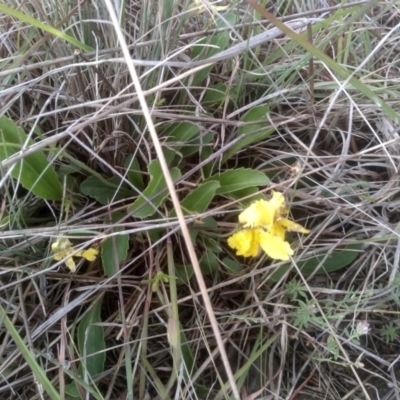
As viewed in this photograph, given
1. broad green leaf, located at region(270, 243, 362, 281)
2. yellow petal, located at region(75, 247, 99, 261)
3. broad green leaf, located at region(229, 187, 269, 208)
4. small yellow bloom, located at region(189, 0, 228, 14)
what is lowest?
broad green leaf, located at region(270, 243, 362, 281)

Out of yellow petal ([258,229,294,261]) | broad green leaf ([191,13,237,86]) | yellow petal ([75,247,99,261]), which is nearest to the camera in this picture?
yellow petal ([258,229,294,261])

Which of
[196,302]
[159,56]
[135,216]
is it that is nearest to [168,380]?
[196,302]

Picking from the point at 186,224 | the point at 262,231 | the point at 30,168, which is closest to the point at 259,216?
the point at 262,231

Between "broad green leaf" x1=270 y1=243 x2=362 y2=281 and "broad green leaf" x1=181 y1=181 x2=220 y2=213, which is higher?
"broad green leaf" x1=181 y1=181 x2=220 y2=213

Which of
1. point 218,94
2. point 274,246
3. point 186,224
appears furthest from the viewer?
point 218,94

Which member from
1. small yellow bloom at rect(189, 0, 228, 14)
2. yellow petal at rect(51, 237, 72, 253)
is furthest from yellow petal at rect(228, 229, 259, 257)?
small yellow bloom at rect(189, 0, 228, 14)

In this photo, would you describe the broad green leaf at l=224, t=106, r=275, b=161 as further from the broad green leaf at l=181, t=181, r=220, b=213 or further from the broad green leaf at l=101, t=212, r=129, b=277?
the broad green leaf at l=101, t=212, r=129, b=277

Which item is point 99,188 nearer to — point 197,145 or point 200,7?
point 197,145
